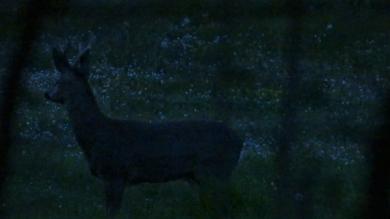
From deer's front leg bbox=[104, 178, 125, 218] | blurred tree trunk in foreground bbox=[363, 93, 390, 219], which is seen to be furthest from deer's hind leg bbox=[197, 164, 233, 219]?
blurred tree trunk in foreground bbox=[363, 93, 390, 219]

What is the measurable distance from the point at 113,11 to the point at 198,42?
232 centimetres

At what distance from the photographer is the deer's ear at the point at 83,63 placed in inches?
256

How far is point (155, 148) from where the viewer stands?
630cm

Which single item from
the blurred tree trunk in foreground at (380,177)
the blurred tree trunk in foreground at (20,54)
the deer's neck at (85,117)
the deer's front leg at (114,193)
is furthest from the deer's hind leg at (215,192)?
the blurred tree trunk in foreground at (20,54)

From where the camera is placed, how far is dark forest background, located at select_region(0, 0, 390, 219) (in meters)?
4.04

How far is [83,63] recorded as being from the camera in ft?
21.7

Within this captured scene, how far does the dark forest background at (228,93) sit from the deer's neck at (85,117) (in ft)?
0.38

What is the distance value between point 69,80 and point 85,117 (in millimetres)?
279

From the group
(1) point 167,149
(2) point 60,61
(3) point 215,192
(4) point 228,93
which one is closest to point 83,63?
(2) point 60,61

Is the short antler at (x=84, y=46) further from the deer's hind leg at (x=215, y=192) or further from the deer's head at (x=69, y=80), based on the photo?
the deer's hind leg at (x=215, y=192)

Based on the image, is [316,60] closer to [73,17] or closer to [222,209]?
[222,209]

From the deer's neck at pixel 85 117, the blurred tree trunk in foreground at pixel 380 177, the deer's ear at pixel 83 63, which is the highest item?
the blurred tree trunk in foreground at pixel 380 177

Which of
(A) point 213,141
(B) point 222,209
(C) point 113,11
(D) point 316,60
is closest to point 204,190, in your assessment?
(A) point 213,141

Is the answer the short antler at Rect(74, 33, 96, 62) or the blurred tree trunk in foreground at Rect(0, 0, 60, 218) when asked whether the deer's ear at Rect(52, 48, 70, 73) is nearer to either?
the short antler at Rect(74, 33, 96, 62)
